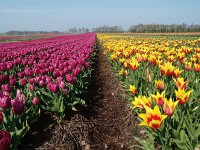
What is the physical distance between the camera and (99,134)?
4.74 m

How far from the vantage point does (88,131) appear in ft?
15.0

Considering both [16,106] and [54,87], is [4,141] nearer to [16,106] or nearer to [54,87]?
[16,106]

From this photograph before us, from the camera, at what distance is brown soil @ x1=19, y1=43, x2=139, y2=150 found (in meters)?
4.07

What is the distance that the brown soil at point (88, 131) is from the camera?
4.07m

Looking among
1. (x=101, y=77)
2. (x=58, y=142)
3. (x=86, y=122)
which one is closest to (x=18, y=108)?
(x=58, y=142)

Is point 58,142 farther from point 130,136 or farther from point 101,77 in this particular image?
point 101,77

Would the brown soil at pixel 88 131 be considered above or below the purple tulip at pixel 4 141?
below

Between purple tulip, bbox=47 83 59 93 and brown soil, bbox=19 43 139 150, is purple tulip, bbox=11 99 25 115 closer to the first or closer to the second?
brown soil, bbox=19 43 139 150

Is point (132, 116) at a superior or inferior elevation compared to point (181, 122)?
inferior

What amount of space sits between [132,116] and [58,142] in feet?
5.32

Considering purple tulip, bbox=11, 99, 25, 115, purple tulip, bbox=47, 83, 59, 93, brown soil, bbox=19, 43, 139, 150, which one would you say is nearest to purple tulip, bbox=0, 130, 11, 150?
purple tulip, bbox=11, 99, 25, 115

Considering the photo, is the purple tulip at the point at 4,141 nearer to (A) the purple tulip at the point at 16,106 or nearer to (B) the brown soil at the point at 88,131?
(A) the purple tulip at the point at 16,106

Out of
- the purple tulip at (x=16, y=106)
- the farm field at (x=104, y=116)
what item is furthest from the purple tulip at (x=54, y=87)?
the purple tulip at (x=16, y=106)

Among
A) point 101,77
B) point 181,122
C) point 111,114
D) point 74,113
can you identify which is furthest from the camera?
point 101,77
